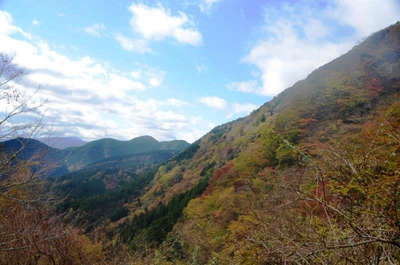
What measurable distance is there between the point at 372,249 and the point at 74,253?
6888mm

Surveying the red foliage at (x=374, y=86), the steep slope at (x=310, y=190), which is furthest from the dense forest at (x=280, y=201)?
the red foliage at (x=374, y=86)

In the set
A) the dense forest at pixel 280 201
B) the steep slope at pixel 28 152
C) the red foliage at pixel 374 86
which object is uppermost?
the red foliage at pixel 374 86

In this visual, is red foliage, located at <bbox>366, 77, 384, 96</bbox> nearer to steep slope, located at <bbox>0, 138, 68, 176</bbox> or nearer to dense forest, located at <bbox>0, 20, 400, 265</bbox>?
dense forest, located at <bbox>0, 20, 400, 265</bbox>

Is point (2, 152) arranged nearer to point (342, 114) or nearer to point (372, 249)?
point (372, 249)

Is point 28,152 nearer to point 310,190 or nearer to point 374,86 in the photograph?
point 310,190

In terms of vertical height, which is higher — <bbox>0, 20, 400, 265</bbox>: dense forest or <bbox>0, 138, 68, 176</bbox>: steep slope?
<bbox>0, 138, 68, 176</bbox>: steep slope

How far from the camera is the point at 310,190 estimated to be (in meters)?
3.45

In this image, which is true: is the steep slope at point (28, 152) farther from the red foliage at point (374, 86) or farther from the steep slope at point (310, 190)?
the red foliage at point (374, 86)

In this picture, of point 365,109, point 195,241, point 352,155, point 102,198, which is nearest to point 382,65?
point 365,109

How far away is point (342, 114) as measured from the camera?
3388 cm

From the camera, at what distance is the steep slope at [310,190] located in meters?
2.42

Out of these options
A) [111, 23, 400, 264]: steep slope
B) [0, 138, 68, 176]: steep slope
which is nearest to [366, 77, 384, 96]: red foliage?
[111, 23, 400, 264]: steep slope

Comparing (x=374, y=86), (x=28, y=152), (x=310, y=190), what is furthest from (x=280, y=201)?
(x=374, y=86)

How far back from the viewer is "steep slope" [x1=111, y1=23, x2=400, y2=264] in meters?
2.42
